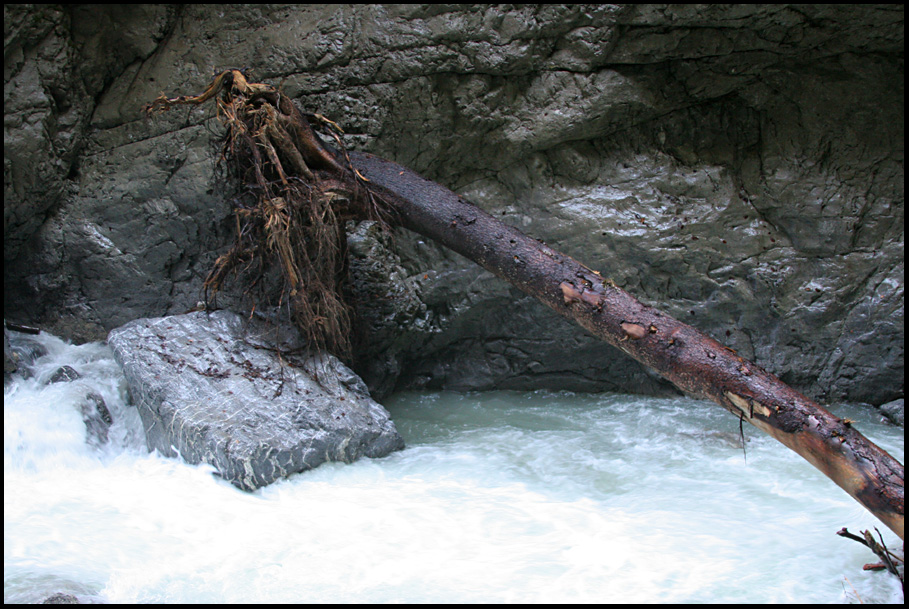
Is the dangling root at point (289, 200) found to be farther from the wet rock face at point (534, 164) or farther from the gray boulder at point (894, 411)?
the gray boulder at point (894, 411)

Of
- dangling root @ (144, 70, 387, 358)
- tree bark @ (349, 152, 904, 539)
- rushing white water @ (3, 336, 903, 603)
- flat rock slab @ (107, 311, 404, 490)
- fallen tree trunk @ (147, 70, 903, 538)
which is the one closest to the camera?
rushing white water @ (3, 336, 903, 603)

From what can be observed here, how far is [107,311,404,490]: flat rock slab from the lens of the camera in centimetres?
337

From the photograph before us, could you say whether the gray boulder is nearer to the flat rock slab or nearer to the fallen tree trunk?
the fallen tree trunk

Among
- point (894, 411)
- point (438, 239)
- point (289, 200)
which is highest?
point (289, 200)

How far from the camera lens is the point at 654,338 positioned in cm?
334

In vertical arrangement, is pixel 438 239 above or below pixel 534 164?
below

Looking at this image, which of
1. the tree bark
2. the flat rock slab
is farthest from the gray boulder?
the flat rock slab

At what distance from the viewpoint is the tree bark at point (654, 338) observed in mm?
2650

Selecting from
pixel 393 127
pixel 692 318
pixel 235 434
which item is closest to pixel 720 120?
pixel 692 318

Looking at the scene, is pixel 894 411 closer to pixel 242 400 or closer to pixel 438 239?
pixel 438 239

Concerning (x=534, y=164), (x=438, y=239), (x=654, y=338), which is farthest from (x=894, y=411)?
(x=438, y=239)

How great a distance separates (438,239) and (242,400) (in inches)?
64.5

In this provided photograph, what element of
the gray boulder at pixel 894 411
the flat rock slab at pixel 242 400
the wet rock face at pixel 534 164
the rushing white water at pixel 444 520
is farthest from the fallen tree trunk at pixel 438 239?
the gray boulder at pixel 894 411

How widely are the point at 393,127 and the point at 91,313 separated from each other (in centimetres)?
285
